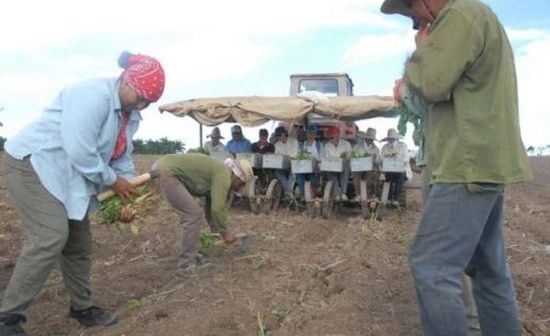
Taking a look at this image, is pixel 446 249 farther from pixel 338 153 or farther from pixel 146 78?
pixel 338 153

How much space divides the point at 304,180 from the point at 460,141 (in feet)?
23.8

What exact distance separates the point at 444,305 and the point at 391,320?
56.0 inches

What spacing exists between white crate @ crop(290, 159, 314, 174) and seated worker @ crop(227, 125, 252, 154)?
190 cm

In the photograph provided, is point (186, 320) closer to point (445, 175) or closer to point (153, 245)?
point (445, 175)

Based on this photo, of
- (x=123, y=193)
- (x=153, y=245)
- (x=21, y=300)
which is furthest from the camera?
(x=153, y=245)

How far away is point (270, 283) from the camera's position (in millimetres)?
5293

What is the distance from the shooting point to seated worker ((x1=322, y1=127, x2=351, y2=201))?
9945 millimetres

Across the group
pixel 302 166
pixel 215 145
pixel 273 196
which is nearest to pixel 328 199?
Answer: pixel 302 166

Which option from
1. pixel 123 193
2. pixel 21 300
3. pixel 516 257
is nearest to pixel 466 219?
pixel 123 193

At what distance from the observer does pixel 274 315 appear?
4.36m

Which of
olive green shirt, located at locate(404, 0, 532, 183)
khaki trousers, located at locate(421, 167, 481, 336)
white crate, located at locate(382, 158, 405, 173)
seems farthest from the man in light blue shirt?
white crate, located at locate(382, 158, 405, 173)

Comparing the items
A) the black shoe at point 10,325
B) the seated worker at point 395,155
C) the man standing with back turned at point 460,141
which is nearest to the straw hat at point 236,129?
the seated worker at point 395,155

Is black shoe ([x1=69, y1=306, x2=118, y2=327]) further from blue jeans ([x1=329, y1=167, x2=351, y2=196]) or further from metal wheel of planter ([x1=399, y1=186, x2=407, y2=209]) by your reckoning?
metal wheel of planter ([x1=399, y1=186, x2=407, y2=209])

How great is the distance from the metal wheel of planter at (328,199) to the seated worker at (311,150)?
0.31 meters
